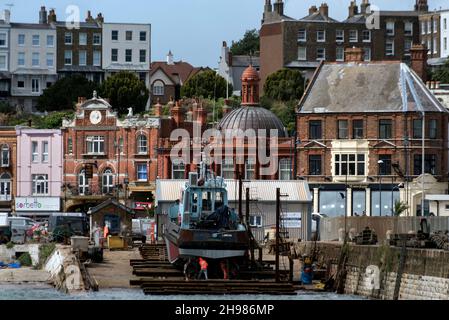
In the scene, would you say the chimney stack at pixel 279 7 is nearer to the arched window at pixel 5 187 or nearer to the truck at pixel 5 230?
the arched window at pixel 5 187

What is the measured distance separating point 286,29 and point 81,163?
129 ft

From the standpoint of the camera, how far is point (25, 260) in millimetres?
76688

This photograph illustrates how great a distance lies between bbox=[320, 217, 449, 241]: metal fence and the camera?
72.8 m

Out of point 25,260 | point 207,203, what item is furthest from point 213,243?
point 25,260

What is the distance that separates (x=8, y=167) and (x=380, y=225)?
150 feet

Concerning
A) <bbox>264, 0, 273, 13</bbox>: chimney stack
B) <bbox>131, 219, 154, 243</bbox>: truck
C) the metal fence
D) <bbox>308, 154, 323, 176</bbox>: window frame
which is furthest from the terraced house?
the metal fence

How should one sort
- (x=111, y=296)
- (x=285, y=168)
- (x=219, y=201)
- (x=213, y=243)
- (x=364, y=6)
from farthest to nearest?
(x=364, y=6) < (x=285, y=168) < (x=219, y=201) < (x=213, y=243) < (x=111, y=296)

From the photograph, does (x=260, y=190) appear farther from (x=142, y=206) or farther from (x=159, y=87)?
(x=159, y=87)

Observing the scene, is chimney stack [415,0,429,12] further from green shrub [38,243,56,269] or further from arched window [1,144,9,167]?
green shrub [38,243,56,269]

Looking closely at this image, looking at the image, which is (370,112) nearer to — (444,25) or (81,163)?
(81,163)

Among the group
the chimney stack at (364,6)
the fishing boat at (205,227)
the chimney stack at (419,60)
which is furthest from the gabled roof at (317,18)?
the fishing boat at (205,227)

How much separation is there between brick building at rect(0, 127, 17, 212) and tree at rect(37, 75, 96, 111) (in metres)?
26.7

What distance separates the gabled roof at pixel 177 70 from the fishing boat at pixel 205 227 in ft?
294

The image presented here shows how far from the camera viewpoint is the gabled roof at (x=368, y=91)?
10506 centimetres
